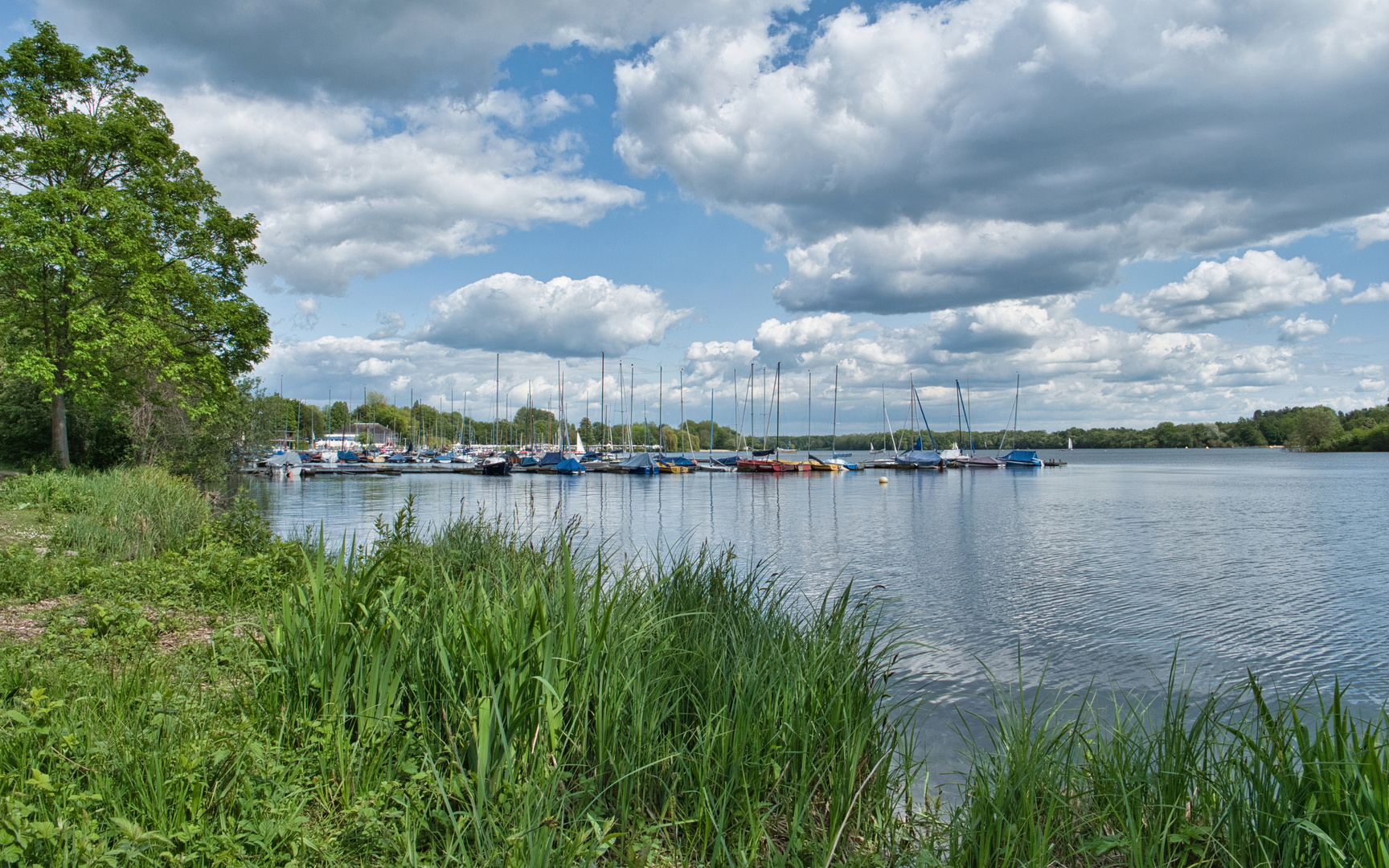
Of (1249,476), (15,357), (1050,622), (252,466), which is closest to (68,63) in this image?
(15,357)

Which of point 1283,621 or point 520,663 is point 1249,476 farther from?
point 520,663

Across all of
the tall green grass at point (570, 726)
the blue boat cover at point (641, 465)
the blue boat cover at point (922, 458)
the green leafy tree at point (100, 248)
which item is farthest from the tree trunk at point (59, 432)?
the blue boat cover at point (922, 458)

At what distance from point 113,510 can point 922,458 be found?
83579mm

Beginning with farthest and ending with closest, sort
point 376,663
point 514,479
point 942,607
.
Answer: point 514,479 → point 942,607 → point 376,663

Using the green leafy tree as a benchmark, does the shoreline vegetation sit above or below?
below

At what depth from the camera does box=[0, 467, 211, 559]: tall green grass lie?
10883mm

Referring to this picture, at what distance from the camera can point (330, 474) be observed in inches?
2576

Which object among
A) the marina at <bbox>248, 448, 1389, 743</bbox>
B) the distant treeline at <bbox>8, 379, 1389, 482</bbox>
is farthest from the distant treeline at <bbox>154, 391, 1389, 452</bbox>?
the marina at <bbox>248, 448, 1389, 743</bbox>

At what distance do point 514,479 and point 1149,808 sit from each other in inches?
2413

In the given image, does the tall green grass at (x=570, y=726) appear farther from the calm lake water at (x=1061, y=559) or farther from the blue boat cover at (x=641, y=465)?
the blue boat cover at (x=641, y=465)

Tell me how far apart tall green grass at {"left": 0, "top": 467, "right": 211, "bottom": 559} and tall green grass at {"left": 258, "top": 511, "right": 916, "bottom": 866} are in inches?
327

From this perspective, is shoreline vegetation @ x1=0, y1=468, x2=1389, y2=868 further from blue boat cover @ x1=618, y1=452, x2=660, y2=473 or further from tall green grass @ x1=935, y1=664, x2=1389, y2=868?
blue boat cover @ x1=618, y1=452, x2=660, y2=473

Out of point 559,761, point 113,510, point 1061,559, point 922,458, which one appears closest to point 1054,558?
point 1061,559

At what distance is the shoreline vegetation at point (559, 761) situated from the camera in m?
3.28
